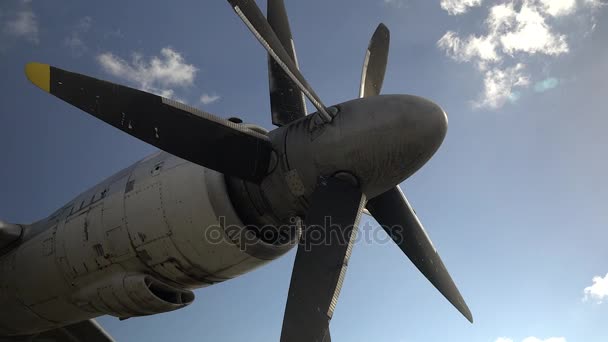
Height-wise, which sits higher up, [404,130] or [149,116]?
[404,130]

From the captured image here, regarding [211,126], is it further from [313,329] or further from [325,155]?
[313,329]

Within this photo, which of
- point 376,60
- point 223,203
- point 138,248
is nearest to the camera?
point 223,203

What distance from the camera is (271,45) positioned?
287 inches

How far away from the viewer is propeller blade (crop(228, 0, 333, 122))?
279 inches

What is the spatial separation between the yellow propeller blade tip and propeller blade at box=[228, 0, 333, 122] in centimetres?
303

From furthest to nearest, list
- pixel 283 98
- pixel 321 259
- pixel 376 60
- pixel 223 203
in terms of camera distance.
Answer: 1. pixel 376 60
2. pixel 283 98
3. pixel 223 203
4. pixel 321 259

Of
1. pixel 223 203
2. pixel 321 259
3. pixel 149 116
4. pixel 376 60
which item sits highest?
pixel 376 60

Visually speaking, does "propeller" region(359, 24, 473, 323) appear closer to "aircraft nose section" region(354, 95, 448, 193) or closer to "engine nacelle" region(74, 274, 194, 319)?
"aircraft nose section" region(354, 95, 448, 193)

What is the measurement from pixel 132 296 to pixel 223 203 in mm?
2267

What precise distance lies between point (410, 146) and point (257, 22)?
9.79 feet

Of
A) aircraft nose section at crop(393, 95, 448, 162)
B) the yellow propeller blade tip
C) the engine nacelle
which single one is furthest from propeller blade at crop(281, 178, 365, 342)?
the yellow propeller blade tip

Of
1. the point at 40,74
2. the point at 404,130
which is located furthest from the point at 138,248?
the point at 404,130

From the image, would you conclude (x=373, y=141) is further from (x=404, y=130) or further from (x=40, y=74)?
(x=40, y=74)

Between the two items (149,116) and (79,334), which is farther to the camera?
(79,334)
